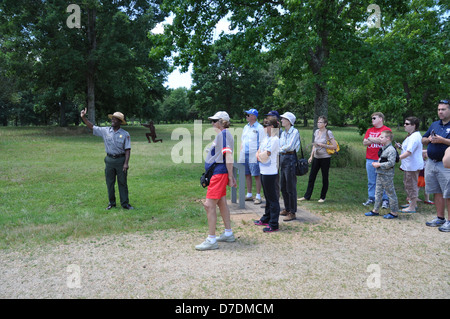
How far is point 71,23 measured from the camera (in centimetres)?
2548

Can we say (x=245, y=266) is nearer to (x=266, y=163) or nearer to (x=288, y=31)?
(x=266, y=163)

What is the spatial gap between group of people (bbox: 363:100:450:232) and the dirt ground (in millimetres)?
705

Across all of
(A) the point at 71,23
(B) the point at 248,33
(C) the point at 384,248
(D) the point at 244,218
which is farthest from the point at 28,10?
(C) the point at 384,248

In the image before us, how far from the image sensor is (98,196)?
26.5 ft

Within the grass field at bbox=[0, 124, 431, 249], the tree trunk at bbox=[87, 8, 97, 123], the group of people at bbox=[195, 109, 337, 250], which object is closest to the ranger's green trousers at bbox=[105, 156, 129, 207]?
the grass field at bbox=[0, 124, 431, 249]

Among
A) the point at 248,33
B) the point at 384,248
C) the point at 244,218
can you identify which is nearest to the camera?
the point at 384,248

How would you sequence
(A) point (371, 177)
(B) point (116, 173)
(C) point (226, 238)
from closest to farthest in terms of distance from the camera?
(C) point (226, 238) < (B) point (116, 173) < (A) point (371, 177)

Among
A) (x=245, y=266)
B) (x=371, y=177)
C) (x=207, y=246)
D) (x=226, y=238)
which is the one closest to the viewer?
(x=245, y=266)

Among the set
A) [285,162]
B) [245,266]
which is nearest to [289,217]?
[285,162]

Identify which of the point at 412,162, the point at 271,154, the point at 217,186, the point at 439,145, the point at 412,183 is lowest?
the point at 412,183

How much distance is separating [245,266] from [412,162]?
4869 mm

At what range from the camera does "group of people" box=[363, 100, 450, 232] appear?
18.3 ft

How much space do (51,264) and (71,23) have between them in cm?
2615

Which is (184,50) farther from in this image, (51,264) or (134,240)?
(51,264)
